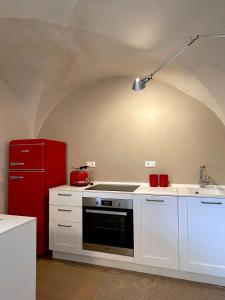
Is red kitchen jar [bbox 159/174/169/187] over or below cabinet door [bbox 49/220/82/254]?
over

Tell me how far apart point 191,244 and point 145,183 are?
1.04m

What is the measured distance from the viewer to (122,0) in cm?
161

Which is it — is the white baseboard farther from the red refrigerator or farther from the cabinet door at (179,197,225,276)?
the red refrigerator

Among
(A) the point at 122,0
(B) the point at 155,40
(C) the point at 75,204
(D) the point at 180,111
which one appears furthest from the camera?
(D) the point at 180,111

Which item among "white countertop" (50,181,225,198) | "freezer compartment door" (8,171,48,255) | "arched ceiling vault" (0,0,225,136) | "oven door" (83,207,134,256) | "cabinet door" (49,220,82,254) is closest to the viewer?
"arched ceiling vault" (0,0,225,136)

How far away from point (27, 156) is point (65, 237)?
120 centimetres

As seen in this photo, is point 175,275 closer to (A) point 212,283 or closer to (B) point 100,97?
(A) point 212,283

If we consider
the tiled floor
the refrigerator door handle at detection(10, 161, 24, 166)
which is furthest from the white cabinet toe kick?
the refrigerator door handle at detection(10, 161, 24, 166)

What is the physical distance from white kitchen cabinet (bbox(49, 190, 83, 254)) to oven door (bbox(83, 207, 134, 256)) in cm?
9

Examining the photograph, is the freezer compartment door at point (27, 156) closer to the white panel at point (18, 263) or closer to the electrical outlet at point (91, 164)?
the electrical outlet at point (91, 164)

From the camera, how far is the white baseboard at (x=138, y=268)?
221 cm

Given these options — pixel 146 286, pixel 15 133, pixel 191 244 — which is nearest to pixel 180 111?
pixel 191 244

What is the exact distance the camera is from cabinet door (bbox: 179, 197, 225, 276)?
214cm

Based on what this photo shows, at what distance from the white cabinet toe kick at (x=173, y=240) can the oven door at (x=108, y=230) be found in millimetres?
48
